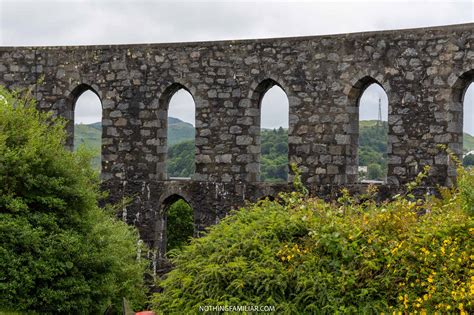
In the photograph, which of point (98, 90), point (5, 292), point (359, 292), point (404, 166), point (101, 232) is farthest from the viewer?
point (98, 90)

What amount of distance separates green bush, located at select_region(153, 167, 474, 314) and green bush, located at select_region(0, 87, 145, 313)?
2.99m

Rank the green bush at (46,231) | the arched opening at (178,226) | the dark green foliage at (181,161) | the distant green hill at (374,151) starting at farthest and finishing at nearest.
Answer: the dark green foliage at (181,161) < the distant green hill at (374,151) < the arched opening at (178,226) < the green bush at (46,231)

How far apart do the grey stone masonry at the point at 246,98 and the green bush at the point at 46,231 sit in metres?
4.48

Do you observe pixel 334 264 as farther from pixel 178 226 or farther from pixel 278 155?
pixel 278 155

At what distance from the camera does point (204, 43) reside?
17984 mm

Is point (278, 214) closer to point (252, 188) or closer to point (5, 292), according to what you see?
point (5, 292)

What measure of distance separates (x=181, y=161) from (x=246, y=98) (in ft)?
82.5

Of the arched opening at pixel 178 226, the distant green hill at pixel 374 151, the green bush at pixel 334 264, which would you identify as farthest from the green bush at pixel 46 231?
the arched opening at pixel 178 226

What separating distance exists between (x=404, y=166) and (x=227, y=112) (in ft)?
12.8

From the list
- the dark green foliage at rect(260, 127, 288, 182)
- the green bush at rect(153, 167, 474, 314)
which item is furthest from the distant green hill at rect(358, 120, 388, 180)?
the green bush at rect(153, 167, 474, 314)

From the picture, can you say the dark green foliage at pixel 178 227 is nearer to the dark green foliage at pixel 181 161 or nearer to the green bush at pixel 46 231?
the dark green foliage at pixel 181 161

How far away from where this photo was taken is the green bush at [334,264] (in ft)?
29.6

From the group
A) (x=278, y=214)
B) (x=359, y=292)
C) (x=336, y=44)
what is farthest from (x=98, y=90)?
(x=359, y=292)

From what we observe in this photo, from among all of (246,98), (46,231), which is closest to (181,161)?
(246,98)
